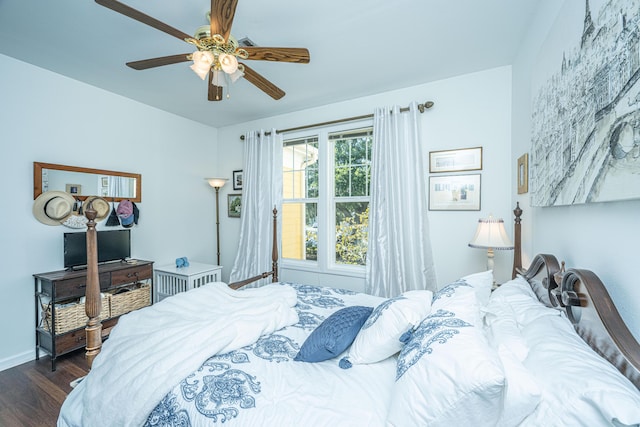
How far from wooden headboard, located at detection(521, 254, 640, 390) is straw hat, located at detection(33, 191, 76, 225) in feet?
12.5

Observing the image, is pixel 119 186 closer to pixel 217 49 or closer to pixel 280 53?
pixel 217 49

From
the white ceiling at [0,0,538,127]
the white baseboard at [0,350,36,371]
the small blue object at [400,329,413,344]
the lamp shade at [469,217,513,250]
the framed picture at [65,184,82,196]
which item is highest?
the white ceiling at [0,0,538,127]

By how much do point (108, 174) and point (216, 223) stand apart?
1.61m

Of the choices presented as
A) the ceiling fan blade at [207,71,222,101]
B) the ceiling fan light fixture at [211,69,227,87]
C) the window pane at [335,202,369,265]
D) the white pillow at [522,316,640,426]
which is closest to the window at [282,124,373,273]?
the window pane at [335,202,369,265]

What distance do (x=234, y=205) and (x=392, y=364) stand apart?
11.5 feet

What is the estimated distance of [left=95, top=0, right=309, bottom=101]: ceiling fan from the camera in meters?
1.41

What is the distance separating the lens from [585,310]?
38.2 inches

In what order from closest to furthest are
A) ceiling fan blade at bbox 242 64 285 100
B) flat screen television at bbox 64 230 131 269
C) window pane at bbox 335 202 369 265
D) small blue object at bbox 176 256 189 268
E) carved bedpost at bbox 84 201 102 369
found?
1. carved bedpost at bbox 84 201 102 369
2. ceiling fan blade at bbox 242 64 285 100
3. flat screen television at bbox 64 230 131 269
4. window pane at bbox 335 202 369 265
5. small blue object at bbox 176 256 189 268

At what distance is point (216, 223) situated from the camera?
14.3ft

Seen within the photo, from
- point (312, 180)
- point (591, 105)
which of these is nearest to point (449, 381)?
point (591, 105)

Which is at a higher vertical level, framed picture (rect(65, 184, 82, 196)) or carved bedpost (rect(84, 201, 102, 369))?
framed picture (rect(65, 184, 82, 196))

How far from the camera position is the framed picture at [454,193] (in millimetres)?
2691

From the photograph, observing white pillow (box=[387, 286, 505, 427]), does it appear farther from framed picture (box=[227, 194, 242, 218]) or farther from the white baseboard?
framed picture (box=[227, 194, 242, 218])

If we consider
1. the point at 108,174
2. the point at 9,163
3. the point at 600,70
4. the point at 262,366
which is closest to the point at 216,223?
the point at 108,174
